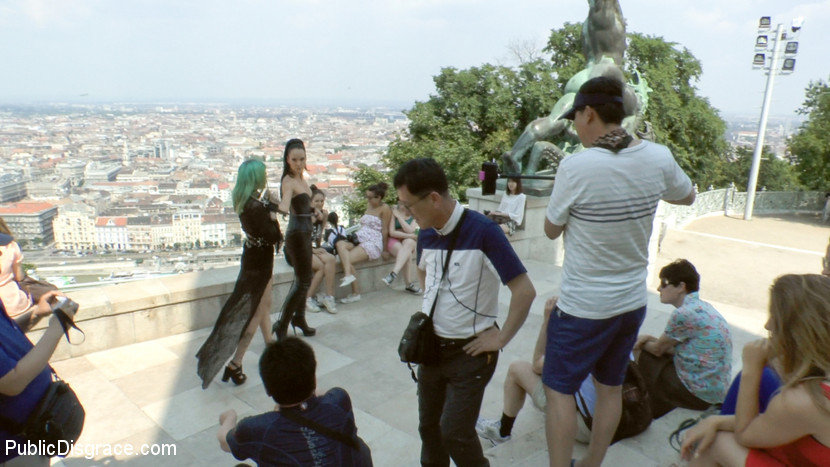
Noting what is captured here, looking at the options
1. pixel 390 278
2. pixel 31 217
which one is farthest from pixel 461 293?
pixel 31 217

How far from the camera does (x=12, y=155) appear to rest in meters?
26.2

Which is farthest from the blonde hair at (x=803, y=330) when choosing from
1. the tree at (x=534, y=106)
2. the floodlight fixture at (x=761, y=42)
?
the floodlight fixture at (x=761, y=42)

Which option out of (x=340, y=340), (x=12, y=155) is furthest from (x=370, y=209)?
(x=12, y=155)

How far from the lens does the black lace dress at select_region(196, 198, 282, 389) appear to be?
3.93 meters

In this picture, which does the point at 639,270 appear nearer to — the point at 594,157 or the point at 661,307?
the point at 594,157

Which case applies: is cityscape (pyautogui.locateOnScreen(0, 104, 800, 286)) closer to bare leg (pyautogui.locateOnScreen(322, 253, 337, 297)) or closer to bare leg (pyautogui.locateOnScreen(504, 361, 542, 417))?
bare leg (pyautogui.locateOnScreen(322, 253, 337, 297))

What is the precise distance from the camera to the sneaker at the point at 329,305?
5.55m

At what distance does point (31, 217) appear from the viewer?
14859 mm

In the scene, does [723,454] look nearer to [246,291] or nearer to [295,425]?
[295,425]

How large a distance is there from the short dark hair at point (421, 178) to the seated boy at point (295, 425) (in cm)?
72

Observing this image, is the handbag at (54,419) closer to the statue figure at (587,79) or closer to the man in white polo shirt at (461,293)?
the man in white polo shirt at (461,293)

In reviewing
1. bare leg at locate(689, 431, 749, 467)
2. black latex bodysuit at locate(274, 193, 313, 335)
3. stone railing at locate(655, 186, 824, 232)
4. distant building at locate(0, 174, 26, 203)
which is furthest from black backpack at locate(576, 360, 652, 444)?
distant building at locate(0, 174, 26, 203)

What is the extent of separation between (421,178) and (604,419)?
1392 millimetres

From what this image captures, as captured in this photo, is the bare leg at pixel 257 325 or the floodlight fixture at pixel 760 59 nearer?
the bare leg at pixel 257 325
